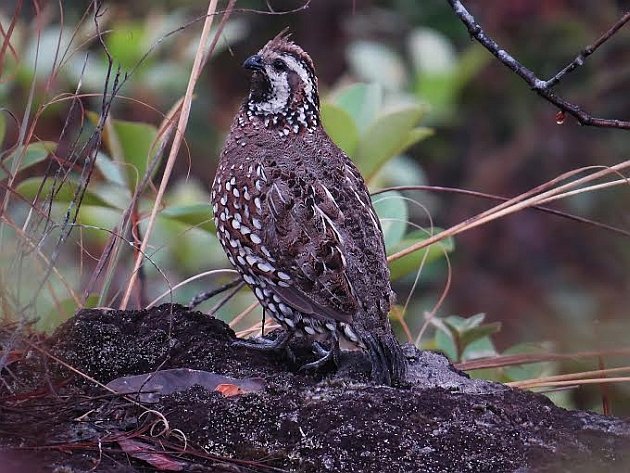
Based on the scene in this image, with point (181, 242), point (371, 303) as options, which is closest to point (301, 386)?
point (371, 303)

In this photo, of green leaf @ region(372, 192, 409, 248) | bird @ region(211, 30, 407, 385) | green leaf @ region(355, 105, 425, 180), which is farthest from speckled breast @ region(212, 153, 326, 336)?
green leaf @ region(355, 105, 425, 180)

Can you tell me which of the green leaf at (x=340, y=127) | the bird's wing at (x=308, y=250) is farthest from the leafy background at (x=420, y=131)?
the bird's wing at (x=308, y=250)

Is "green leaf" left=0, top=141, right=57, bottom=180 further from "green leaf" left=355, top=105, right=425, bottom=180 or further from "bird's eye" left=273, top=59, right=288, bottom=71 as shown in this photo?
"green leaf" left=355, top=105, right=425, bottom=180

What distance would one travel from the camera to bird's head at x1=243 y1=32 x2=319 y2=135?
4559 mm

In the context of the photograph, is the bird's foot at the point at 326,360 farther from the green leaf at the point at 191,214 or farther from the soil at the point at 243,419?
the green leaf at the point at 191,214

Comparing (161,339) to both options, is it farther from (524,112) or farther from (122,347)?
(524,112)

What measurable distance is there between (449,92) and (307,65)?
3.21m

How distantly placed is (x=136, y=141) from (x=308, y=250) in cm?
107

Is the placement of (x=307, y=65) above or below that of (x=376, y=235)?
above

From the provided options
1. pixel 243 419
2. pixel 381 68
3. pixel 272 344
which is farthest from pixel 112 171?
pixel 381 68

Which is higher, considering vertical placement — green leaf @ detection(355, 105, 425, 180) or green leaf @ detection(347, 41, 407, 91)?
green leaf @ detection(347, 41, 407, 91)

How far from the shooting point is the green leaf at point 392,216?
15.7 feet

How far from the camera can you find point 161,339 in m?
3.88

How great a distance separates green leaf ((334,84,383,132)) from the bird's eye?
633 millimetres
